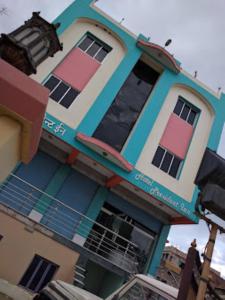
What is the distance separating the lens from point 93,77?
600 inches

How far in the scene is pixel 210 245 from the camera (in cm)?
373

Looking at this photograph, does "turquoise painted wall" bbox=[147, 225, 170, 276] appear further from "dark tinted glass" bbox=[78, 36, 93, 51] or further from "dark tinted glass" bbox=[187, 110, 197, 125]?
"dark tinted glass" bbox=[78, 36, 93, 51]

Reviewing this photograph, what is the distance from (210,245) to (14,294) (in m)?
7.43

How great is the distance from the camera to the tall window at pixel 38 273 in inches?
382

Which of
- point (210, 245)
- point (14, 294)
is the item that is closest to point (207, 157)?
point (210, 245)

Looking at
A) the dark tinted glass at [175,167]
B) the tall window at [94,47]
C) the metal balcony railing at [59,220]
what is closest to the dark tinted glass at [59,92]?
the tall window at [94,47]

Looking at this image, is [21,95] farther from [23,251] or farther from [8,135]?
[23,251]

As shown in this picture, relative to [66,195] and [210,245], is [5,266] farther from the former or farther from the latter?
[210,245]

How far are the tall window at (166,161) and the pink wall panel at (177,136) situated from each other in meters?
0.32

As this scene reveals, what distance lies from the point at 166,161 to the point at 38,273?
30.9ft

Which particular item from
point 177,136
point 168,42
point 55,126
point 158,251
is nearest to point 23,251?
point 55,126

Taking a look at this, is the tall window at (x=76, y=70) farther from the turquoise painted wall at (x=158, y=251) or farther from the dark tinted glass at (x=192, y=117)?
the turquoise painted wall at (x=158, y=251)

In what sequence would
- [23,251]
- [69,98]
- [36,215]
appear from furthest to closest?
[69,98], [36,215], [23,251]

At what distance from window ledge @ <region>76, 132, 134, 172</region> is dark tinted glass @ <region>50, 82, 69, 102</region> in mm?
2765
